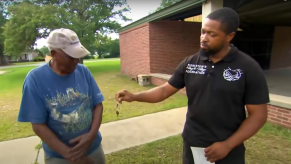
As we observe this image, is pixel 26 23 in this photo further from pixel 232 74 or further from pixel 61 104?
pixel 232 74

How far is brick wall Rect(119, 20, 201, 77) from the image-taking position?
8.33 meters

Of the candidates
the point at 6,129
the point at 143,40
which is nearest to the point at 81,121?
the point at 6,129

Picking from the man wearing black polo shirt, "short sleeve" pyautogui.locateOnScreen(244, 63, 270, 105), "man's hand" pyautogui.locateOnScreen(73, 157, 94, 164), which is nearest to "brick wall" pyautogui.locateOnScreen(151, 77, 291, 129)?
the man wearing black polo shirt

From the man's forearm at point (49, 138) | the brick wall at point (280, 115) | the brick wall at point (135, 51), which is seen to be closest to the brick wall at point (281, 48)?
the brick wall at point (135, 51)

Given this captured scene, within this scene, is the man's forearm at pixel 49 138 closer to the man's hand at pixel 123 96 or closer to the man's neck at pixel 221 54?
the man's hand at pixel 123 96

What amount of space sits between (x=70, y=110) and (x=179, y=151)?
2056 mm

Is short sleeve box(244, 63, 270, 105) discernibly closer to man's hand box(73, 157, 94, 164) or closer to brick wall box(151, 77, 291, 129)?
man's hand box(73, 157, 94, 164)

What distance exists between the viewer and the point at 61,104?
1.39 m

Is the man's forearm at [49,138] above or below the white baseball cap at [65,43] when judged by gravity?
below

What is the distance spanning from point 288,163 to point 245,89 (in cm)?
219

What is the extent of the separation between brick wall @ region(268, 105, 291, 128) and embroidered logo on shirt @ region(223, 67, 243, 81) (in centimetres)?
315

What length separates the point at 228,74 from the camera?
47.9 inches

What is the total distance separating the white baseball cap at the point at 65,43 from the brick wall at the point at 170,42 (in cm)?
705

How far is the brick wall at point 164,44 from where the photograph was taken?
8.33 metres
